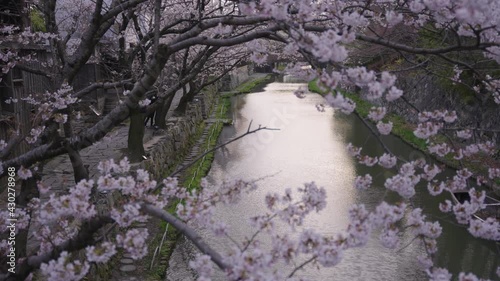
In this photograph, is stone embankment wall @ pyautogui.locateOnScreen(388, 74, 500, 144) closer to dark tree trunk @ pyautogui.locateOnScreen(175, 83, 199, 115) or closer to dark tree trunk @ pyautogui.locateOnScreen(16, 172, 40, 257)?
dark tree trunk @ pyautogui.locateOnScreen(175, 83, 199, 115)

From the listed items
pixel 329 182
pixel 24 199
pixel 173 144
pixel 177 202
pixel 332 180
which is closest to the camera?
pixel 24 199

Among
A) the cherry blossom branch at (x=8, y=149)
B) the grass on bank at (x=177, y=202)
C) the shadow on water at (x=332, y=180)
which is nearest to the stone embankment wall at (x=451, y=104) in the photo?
the shadow on water at (x=332, y=180)

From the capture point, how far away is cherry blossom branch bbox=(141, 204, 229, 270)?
2339mm

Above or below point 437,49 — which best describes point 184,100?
below

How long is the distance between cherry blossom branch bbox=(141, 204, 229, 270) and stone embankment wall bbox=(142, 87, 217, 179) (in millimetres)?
7696

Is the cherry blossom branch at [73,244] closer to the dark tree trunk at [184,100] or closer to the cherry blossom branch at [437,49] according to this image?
the cherry blossom branch at [437,49]

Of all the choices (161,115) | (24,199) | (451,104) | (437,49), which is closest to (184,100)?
(161,115)

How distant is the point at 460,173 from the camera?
12.2 ft

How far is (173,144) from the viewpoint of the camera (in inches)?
532

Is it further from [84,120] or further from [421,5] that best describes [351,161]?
[421,5]

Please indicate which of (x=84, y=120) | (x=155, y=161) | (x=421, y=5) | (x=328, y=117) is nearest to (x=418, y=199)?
(x=155, y=161)

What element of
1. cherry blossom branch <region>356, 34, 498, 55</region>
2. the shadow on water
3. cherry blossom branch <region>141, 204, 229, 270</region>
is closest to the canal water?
the shadow on water

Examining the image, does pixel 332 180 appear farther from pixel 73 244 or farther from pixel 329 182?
pixel 73 244

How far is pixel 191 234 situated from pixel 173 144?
11228 mm
